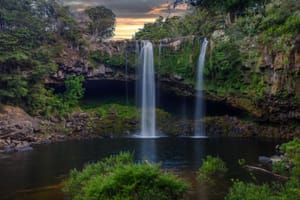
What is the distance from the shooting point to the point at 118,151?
122 ft

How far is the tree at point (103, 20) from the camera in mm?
72250

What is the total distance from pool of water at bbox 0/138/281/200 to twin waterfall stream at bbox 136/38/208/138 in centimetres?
660

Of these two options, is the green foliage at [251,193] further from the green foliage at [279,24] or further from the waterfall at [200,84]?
the waterfall at [200,84]

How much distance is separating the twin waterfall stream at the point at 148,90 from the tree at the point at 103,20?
57.8ft

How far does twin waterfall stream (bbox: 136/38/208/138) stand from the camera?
170 ft

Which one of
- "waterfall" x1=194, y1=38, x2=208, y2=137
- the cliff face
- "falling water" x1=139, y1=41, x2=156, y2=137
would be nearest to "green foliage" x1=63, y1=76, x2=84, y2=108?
the cliff face

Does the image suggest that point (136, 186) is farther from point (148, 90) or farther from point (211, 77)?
point (148, 90)

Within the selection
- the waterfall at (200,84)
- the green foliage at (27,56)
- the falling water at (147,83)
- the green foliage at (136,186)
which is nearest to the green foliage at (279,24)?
the waterfall at (200,84)

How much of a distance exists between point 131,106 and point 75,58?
923 centimetres

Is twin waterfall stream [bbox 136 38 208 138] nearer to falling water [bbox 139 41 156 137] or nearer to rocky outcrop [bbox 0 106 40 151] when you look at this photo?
falling water [bbox 139 41 156 137]

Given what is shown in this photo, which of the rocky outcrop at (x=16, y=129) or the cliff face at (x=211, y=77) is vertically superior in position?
the cliff face at (x=211, y=77)

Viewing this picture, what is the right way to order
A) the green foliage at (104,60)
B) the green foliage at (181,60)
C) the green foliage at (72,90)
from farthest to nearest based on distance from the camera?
the green foliage at (104,60) < the green foliage at (72,90) < the green foliage at (181,60)

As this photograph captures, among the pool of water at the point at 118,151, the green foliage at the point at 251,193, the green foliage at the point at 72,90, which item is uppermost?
the green foliage at the point at 72,90

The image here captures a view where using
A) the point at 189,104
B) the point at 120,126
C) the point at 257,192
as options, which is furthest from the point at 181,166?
the point at 189,104
